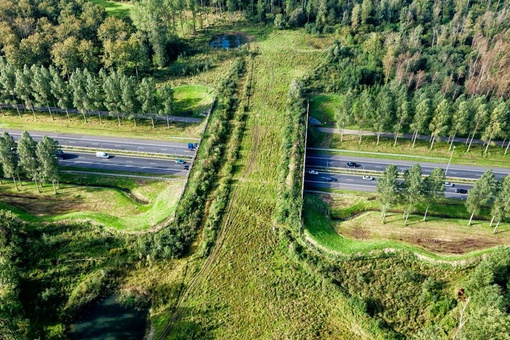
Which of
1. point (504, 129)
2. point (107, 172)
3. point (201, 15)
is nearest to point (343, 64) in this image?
point (504, 129)

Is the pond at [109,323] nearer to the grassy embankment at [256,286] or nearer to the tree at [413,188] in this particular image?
the grassy embankment at [256,286]

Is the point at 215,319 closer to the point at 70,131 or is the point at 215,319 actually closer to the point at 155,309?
the point at 155,309

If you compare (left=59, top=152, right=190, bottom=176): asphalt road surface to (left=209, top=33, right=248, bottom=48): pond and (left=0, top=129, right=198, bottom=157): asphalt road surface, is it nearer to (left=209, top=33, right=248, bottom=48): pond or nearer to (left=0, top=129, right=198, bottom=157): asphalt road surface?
(left=0, top=129, right=198, bottom=157): asphalt road surface

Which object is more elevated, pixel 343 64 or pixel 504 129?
pixel 343 64

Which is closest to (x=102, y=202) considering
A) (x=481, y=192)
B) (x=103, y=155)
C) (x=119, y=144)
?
(x=103, y=155)

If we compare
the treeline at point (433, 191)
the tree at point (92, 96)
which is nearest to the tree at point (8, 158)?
the tree at point (92, 96)

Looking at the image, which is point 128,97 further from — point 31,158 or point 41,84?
point 31,158
